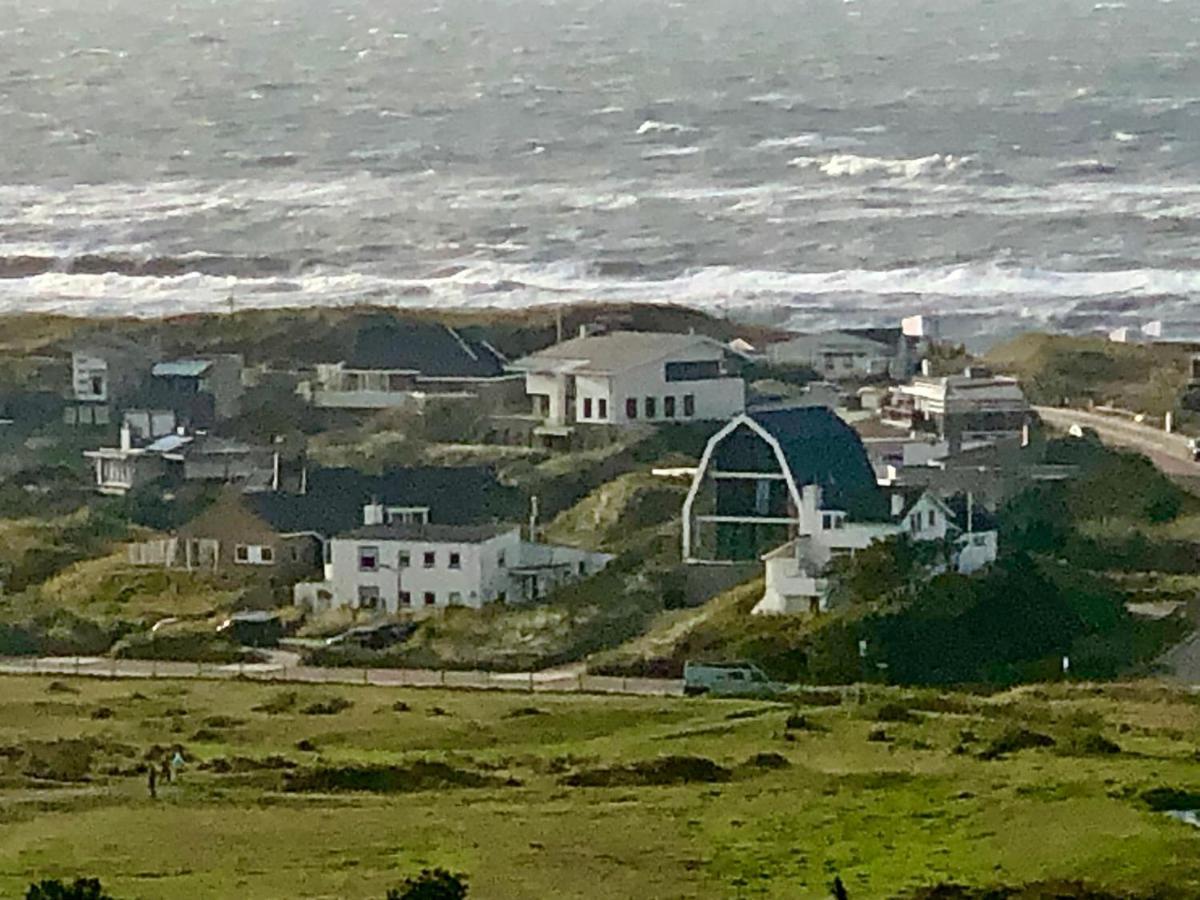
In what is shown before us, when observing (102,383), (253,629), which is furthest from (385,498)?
(102,383)

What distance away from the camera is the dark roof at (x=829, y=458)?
1012 inches

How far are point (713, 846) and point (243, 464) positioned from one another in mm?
14013

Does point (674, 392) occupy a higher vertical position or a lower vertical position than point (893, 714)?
higher

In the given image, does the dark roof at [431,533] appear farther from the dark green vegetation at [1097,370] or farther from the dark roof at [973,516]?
the dark green vegetation at [1097,370]

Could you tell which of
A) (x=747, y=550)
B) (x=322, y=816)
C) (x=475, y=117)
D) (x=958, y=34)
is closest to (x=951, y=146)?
(x=475, y=117)

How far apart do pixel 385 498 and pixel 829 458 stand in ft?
13.0

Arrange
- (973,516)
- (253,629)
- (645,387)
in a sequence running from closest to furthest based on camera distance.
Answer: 1. (253,629)
2. (973,516)
3. (645,387)

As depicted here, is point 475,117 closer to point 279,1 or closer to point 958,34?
point 958,34

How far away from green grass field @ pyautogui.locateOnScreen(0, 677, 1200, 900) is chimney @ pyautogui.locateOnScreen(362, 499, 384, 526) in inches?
184

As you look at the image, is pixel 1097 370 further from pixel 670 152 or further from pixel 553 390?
pixel 670 152

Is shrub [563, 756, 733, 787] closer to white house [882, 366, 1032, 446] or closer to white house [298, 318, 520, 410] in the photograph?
white house [882, 366, 1032, 446]

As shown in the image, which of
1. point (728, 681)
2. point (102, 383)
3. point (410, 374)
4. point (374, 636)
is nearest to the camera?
point (728, 681)

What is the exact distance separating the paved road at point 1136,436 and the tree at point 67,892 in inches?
631

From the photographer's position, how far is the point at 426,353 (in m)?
35.2
